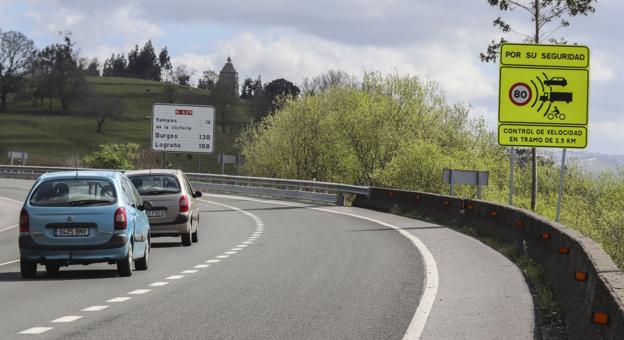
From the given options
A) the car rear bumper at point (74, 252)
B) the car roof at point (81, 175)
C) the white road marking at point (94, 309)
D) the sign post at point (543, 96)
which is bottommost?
the white road marking at point (94, 309)

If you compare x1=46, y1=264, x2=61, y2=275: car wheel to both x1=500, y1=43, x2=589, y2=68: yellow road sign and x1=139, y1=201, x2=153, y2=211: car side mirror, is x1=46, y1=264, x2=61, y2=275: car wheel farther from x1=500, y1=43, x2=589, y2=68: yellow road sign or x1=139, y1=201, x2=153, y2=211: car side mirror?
x1=500, y1=43, x2=589, y2=68: yellow road sign

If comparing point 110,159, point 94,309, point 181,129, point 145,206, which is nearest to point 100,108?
point 110,159

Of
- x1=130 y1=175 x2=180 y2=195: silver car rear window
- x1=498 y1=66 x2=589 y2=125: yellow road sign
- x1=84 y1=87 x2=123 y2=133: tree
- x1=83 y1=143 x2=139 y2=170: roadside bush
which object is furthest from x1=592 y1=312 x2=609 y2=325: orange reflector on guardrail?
x1=84 y1=87 x2=123 y2=133: tree

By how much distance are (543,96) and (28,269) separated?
13.8 metres

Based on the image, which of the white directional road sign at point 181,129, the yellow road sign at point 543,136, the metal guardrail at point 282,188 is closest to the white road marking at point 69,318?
the yellow road sign at point 543,136

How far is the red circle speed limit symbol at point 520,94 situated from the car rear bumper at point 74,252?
13.1 metres

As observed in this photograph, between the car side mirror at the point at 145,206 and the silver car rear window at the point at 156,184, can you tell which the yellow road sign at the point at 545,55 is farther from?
the car side mirror at the point at 145,206

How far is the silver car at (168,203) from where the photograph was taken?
845 inches

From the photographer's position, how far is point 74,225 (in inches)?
577

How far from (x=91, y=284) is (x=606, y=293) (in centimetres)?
842

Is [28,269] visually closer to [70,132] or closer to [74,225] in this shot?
[74,225]

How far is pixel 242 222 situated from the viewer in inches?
1192

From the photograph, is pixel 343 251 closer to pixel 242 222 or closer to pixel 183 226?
pixel 183 226

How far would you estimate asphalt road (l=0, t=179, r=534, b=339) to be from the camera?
31.1 feet
